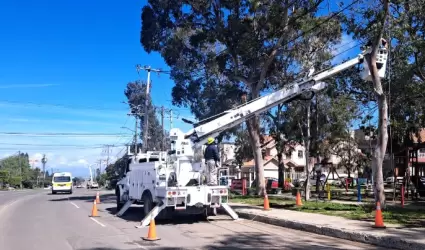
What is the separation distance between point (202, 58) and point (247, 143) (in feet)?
60.6

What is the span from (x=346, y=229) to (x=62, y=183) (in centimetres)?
4044

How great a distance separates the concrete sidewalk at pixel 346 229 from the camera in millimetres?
10617

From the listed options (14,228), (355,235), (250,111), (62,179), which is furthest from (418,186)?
(62,179)

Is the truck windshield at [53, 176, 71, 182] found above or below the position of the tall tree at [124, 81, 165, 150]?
below

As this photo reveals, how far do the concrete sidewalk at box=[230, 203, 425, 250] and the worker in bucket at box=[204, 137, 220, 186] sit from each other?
2148 millimetres

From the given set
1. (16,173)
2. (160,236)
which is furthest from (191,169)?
(16,173)

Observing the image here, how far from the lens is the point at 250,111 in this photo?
17078 millimetres

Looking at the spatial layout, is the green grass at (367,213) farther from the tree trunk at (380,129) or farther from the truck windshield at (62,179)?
→ the truck windshield at (62,179)

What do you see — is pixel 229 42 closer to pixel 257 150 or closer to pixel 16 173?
pixel 257 150

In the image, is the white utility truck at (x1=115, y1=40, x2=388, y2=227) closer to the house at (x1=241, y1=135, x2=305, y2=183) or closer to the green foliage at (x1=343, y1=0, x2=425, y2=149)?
the green foliage at (x1=343, y1=0, x2=425, y2=149)

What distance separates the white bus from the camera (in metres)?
47.6

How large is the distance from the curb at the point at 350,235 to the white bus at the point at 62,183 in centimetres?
3606

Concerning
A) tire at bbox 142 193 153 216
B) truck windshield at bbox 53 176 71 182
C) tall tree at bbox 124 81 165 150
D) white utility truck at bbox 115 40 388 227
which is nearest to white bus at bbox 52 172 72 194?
truck windshield at bbox 53 176 71 182

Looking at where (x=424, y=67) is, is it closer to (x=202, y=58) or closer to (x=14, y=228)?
(x=202, y=58)
